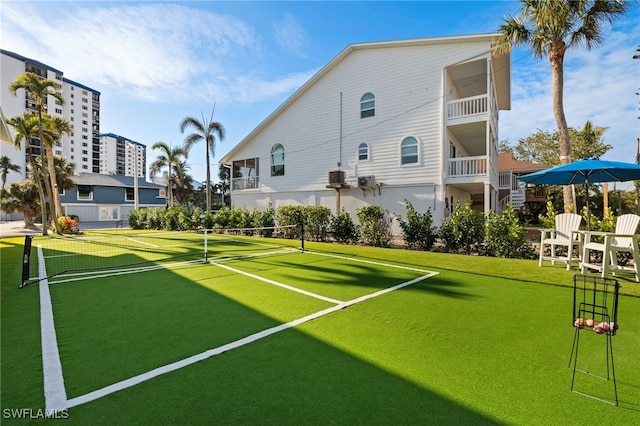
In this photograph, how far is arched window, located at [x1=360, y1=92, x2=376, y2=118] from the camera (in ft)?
59.8

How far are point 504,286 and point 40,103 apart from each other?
2550 cm

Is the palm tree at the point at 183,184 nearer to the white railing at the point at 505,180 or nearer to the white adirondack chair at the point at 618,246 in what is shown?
the white railing at the point at 505,180

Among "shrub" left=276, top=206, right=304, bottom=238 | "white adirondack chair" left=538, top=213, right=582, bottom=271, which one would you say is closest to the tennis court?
"white adirondack chair" left=538, top=213, right=582, bottom=271

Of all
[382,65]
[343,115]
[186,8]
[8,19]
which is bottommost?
[8,19]

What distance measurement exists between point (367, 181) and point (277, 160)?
7.44 meters

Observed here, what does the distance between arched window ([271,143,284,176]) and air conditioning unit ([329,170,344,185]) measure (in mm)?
4724

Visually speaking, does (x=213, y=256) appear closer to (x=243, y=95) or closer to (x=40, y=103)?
(x=243, y=95)

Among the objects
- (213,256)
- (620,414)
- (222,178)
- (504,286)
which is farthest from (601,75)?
(222,178)

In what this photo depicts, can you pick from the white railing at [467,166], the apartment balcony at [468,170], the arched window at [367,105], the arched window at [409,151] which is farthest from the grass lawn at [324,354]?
the arched window at [367,105]

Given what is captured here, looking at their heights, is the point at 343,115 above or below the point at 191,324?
above

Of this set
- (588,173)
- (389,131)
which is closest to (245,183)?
(389,131)

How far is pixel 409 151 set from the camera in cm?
1689

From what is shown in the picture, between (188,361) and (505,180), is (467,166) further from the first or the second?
(188,361)

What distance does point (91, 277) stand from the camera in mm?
7629
